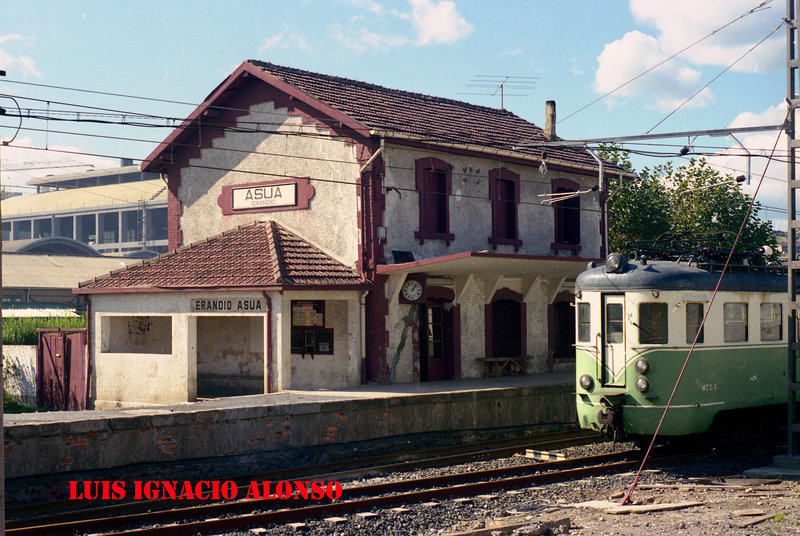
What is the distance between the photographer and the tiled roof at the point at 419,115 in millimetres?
21172

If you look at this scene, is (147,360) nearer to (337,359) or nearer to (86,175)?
(337,359)

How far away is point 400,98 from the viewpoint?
24.8m

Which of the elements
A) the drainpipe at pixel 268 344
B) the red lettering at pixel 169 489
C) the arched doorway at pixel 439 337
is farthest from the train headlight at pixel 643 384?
the arched doorway at pixel 439 337

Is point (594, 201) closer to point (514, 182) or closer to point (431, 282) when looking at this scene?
point (514, 182)

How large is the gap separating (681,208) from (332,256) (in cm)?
1943

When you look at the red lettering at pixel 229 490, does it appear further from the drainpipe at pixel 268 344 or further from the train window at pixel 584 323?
the drainpipe at pixel 268 344

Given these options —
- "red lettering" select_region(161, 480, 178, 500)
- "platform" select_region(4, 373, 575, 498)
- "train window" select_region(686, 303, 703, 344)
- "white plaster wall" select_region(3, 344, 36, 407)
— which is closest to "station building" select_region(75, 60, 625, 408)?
"platform" select_region(4, 373, 575, 498)

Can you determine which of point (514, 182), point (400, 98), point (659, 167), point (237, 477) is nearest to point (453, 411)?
point (237, 477)

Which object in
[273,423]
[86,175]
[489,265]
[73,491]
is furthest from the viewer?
[86,175]

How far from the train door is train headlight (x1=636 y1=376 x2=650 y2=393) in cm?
29

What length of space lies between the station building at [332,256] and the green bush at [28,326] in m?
6.61

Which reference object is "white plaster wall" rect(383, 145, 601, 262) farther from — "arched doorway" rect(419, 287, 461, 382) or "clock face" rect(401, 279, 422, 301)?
"arched doorway" rect(419, 287, 461, 382)

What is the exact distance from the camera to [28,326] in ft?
93.0

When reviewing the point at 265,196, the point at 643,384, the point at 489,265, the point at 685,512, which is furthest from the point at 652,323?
the point at 265,196
